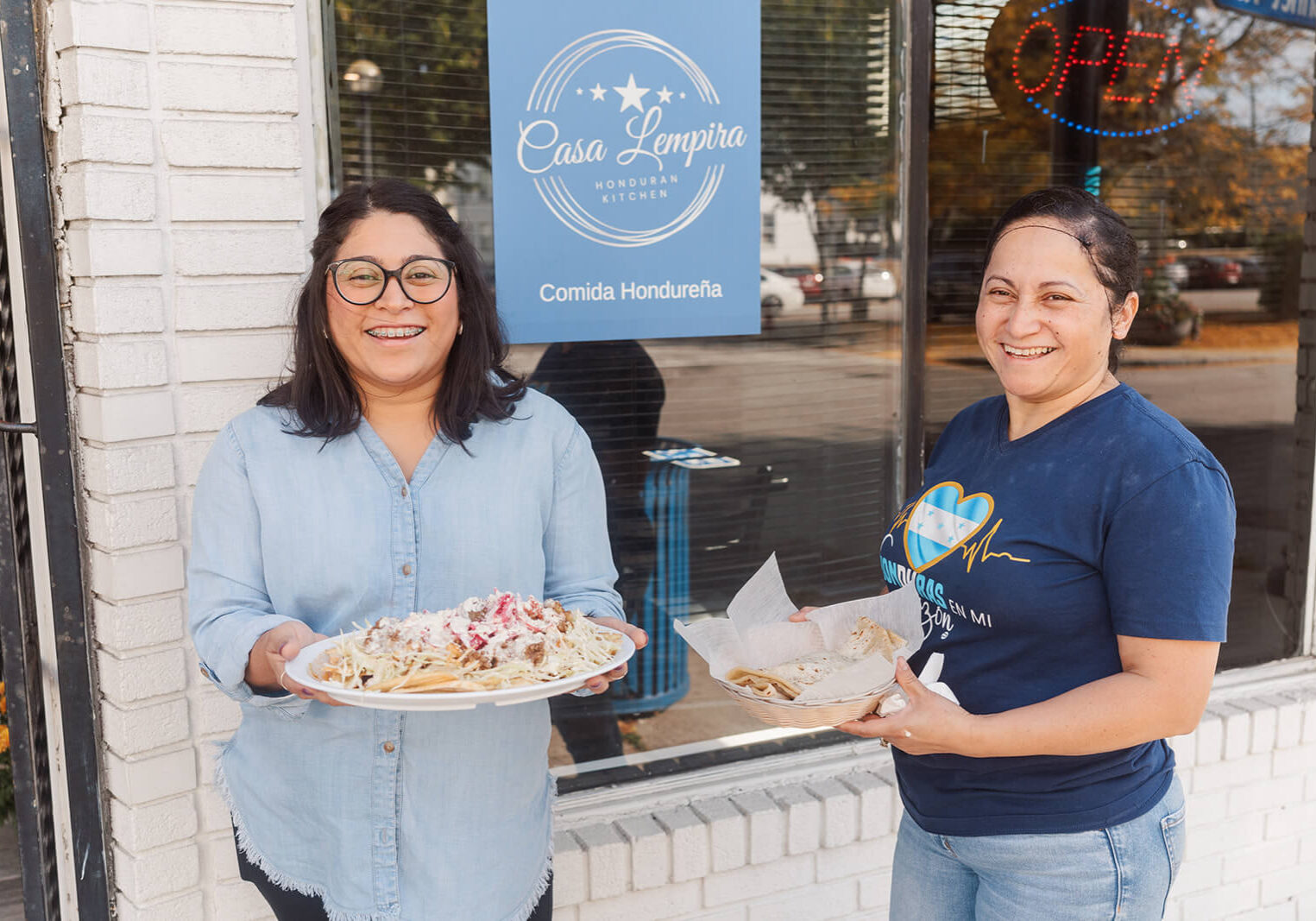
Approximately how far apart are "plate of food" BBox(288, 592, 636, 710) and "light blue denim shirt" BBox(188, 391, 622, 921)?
121 millimetres

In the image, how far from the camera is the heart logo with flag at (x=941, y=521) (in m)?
1.92

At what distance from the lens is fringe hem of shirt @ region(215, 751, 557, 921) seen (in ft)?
6.39

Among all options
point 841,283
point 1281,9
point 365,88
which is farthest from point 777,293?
point 1281,9

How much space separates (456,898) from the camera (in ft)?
6.41

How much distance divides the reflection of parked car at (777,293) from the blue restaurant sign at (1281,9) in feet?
5.92

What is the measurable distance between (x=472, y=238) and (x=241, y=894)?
1627 mm

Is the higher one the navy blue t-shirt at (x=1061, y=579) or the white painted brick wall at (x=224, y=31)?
the white painted brick wall at (x=224, y=31)

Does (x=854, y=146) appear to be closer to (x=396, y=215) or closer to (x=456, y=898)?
(x=396, y=215)

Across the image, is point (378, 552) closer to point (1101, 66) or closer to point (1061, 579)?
point (1061, 579)

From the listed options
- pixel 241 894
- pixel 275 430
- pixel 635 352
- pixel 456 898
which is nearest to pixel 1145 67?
pixel 635 352

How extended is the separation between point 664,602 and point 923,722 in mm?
1434

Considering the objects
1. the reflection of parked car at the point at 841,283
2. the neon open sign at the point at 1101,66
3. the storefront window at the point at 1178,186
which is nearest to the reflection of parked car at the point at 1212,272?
the storefront window at the point at 1178,186

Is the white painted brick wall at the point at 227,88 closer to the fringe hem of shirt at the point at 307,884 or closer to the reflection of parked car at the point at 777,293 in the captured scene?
the reflection of parked car at the point at 777,293

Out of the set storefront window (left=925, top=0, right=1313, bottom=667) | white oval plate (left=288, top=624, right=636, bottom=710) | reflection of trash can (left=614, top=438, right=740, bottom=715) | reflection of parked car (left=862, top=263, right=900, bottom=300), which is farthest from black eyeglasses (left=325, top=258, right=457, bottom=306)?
storefront window (left=925, top=0, right=1313, bottom=667)
